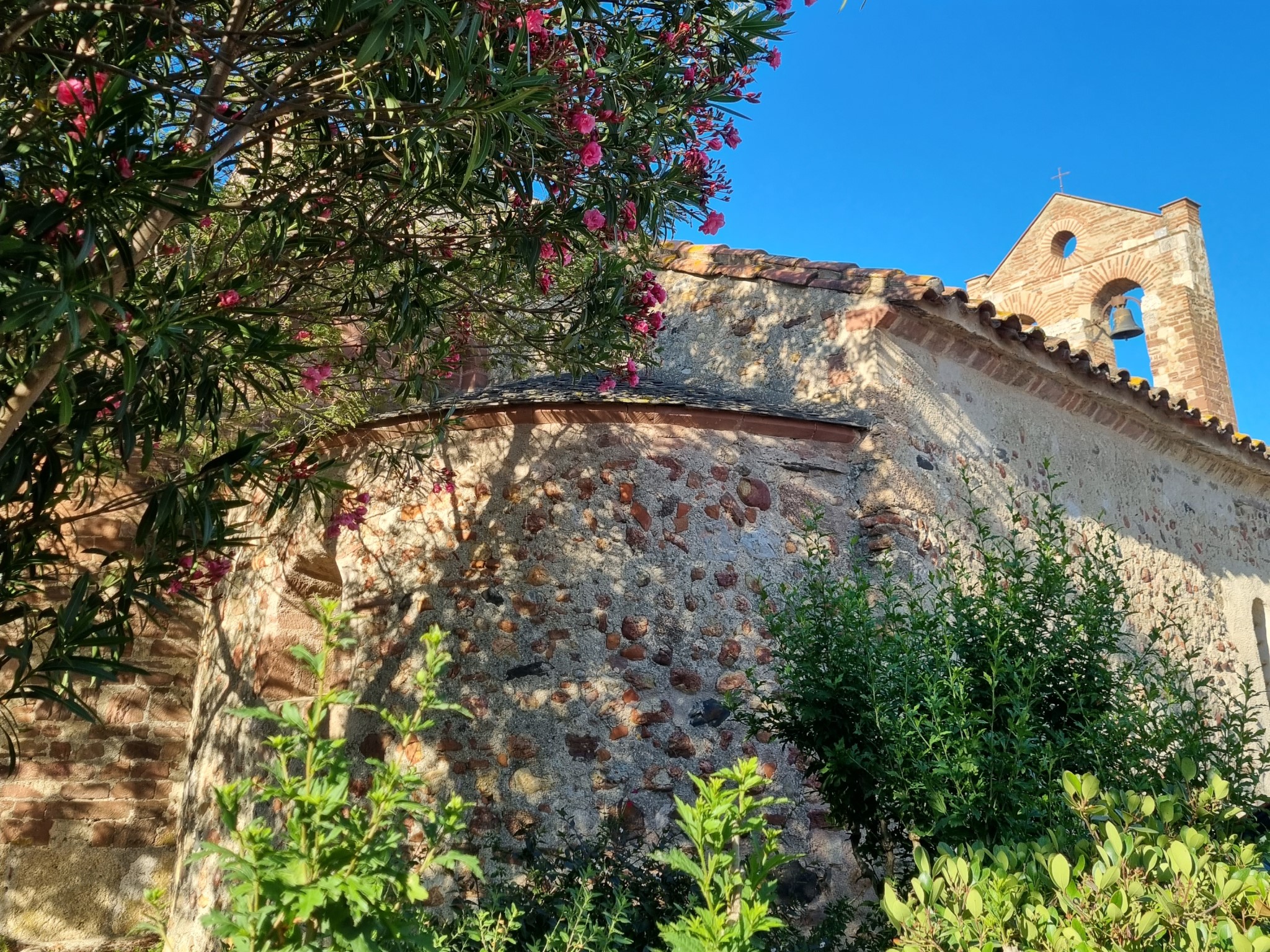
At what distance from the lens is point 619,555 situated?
5.54m

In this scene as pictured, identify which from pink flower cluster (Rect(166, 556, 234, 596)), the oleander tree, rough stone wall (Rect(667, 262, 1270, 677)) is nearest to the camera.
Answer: the oleander tree

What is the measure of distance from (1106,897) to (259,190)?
476 cm

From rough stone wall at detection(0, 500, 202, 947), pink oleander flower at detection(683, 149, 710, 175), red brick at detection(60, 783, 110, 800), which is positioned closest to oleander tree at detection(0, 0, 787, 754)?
pink oleander flower at detection(683, 149, 710, 175)

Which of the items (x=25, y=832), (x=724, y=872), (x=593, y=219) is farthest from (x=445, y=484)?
(x=724, y=872)

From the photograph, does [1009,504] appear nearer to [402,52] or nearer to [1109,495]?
[1109,495]

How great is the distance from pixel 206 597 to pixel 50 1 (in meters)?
5.05

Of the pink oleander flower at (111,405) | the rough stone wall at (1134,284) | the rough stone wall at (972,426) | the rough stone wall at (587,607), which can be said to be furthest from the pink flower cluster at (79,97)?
the rough stone wall at (1134,284)

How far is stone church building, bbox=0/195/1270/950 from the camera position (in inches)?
207

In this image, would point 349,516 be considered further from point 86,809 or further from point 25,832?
point 25,832

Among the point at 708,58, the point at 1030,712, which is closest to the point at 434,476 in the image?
the point at 708,58

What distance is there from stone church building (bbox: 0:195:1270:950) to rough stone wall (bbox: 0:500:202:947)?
0.05 feet

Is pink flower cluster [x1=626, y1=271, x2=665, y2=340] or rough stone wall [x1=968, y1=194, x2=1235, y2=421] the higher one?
rough stone wall [x1=968, y1=194, x2=1235, y2=421]

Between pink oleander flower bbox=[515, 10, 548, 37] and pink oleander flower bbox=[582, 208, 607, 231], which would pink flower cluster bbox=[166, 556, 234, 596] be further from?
pink oleander flower bbox=[515, 10, 548, 37]

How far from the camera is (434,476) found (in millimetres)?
6008
